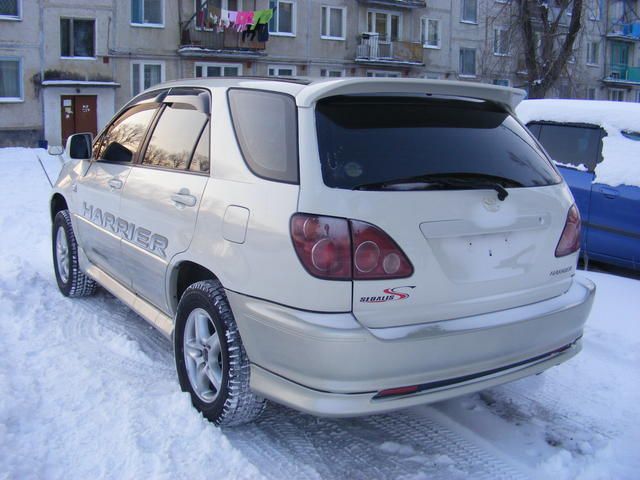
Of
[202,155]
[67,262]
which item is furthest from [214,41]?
[202,155]

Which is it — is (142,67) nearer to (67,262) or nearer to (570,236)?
(67,262)

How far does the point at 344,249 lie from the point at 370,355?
0.43 meters

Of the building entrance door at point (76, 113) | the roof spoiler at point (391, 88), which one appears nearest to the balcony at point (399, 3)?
the building entrance door at point (76, 113)

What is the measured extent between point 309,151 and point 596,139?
5086 mm

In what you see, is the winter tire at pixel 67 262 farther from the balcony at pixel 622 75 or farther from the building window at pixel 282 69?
the balcony at pixel 622 75

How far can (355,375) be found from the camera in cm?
271

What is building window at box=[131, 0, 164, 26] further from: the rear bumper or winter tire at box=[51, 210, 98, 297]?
the rear bumper

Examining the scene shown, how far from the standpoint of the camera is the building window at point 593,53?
45.7 meters

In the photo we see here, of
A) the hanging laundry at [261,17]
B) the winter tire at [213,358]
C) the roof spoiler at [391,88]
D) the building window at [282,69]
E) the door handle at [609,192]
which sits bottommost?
the winter tire at [213,358]

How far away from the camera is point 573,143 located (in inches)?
284

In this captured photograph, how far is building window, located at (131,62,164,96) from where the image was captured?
28.5 metres

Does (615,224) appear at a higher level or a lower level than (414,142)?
lower

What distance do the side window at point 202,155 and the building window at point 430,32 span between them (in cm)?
3450

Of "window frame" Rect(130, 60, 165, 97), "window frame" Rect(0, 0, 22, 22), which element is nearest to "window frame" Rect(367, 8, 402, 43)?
"window frame" Rect(130, 60, 165, 97)
